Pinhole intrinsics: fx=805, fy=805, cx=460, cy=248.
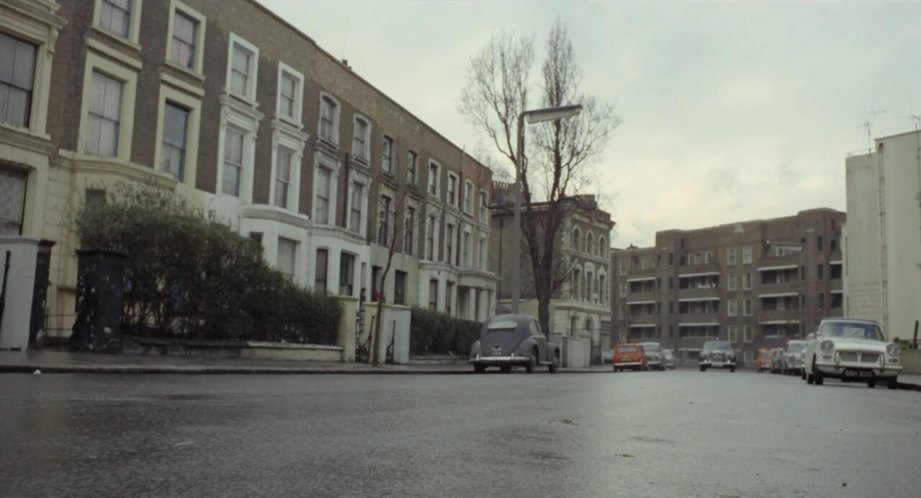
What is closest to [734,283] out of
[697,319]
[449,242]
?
[697,319]

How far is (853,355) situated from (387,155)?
23208 mm

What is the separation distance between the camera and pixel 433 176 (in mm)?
43062

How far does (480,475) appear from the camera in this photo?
4285 mm

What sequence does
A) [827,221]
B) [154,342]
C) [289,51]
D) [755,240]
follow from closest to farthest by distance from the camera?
1. [154,342]
2. [289,51]
3. [827,221]
4. [755,240]

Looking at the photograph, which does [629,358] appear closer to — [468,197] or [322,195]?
[468,197]

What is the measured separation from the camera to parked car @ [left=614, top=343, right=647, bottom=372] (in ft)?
155

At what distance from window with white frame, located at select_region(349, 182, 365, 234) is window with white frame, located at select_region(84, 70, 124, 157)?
13.2m

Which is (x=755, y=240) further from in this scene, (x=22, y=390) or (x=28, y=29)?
(x=22, y=390)

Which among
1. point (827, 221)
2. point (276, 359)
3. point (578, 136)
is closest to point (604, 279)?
point (578, 136)

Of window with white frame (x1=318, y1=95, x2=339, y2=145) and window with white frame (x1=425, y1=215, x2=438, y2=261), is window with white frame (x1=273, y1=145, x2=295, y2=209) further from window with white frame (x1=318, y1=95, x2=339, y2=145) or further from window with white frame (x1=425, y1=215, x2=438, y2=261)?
window with white frame (x1=425, y1=215, x2=438, y2=261)

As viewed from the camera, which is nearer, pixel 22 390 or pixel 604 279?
pixel 22 390

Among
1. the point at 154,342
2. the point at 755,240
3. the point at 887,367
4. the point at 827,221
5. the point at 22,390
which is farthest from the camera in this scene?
the point at 755,240

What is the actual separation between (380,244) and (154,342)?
20.8m

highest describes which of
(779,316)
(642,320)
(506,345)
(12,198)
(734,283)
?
(734,283)
